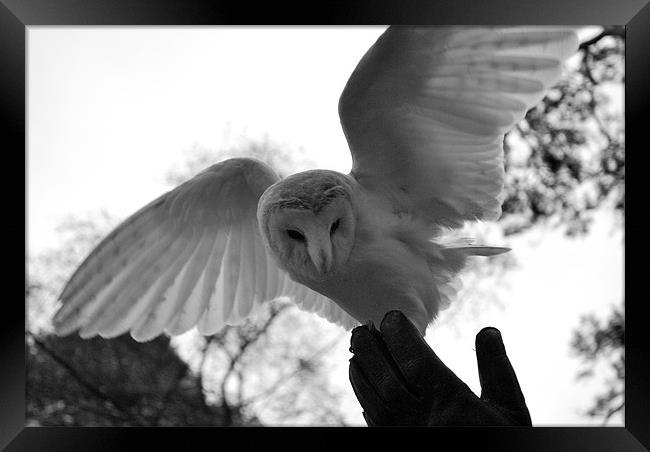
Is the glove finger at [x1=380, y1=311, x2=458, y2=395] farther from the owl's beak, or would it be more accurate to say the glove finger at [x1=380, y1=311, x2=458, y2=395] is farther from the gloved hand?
the owl's beak

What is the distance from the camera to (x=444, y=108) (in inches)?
51.9

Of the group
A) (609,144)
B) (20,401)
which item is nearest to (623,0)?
(20,401)

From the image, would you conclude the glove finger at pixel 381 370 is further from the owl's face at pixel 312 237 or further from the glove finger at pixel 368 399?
the owl's face at pixel 312 237

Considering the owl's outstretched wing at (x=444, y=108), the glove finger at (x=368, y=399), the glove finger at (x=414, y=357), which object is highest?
the owl's outstretched wing at (x=444, y=108)

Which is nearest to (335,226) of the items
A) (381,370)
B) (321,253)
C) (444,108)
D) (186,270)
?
(321,253)

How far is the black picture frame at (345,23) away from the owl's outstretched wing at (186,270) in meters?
0.48

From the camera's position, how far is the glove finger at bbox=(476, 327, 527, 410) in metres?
1.06

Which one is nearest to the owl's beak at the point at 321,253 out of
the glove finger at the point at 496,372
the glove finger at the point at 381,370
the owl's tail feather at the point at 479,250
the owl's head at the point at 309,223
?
the owl's head at the point at 309,223

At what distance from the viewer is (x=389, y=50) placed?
1.20 meters

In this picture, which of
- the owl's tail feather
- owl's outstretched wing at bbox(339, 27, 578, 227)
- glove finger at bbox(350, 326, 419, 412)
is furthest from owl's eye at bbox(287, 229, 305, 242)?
the owl's tail feather

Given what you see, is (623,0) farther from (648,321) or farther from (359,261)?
(359,261)

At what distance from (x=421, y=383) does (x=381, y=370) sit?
6cm

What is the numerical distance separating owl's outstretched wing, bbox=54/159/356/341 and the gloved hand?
53cm

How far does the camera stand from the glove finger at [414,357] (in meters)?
1.03
